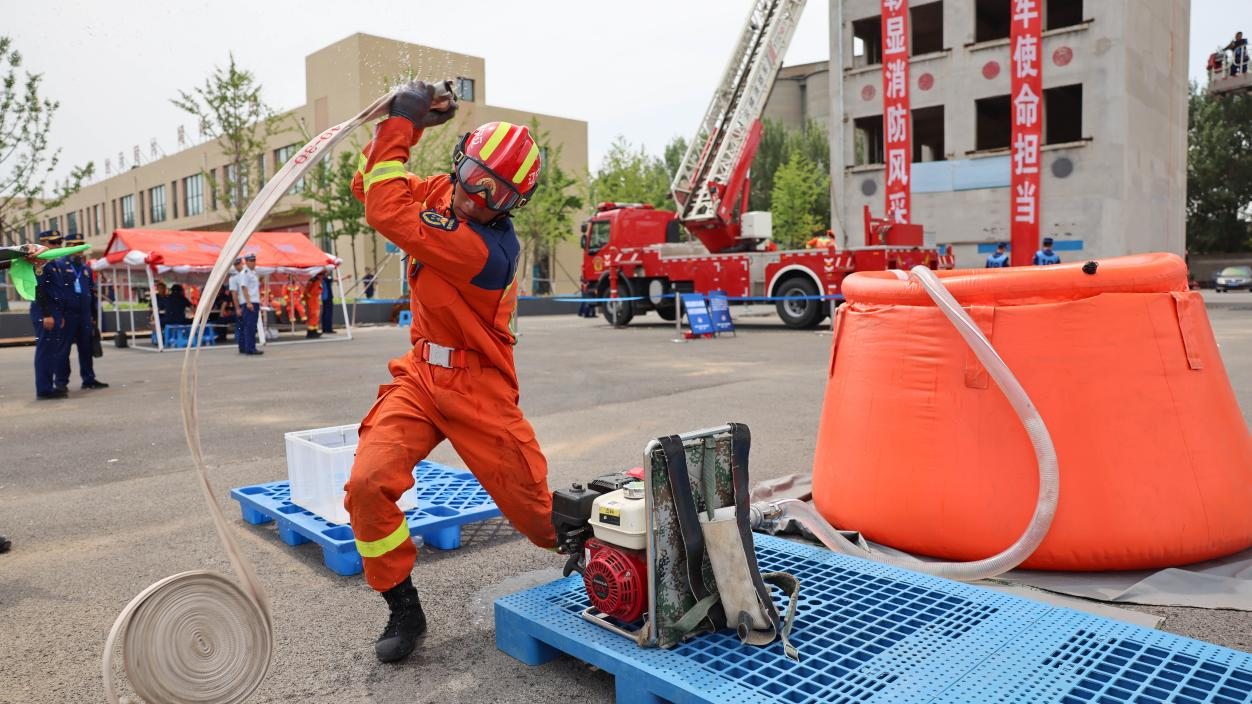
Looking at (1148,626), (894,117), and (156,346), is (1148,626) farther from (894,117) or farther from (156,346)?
(894,117)

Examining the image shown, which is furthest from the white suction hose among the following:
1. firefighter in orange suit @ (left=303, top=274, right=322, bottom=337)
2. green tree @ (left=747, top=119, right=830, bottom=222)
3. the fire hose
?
green tree @ (left=747, top=119, right=830, bottom=222)

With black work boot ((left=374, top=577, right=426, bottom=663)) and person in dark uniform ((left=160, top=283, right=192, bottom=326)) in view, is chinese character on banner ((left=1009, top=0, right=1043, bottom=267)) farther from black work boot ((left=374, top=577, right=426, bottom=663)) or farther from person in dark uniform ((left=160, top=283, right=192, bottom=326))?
black work boot ((left=374, top=577, right=426, bottom=663))

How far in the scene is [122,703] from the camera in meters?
2.34

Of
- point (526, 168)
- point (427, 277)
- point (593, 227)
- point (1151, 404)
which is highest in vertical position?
point (593, 227)

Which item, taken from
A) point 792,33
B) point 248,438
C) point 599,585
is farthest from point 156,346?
point 599,585

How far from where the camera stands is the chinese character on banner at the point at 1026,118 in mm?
25266

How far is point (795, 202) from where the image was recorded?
151 ft

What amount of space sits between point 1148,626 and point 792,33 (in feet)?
76.2

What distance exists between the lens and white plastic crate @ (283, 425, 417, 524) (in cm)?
412

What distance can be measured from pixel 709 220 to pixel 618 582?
805 inches

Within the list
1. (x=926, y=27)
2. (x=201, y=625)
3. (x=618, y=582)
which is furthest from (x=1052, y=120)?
(x=201, y=625)

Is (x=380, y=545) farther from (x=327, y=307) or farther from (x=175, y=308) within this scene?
(x=327, y=307)

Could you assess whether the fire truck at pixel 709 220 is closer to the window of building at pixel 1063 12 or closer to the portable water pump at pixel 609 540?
the window of building at pixel 1063 12

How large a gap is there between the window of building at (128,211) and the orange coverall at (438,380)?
70.8 metres
